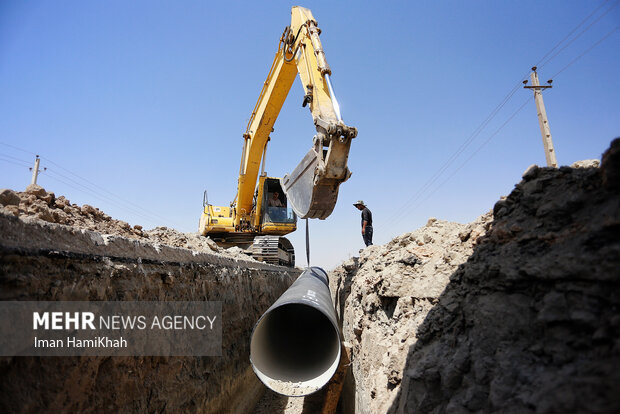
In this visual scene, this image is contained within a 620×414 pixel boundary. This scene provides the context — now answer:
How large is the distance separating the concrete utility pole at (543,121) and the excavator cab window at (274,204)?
773 centimetres

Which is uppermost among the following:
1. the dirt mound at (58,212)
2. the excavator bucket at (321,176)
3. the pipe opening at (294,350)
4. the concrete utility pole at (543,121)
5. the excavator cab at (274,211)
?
the concrete utility pole at (543,121)

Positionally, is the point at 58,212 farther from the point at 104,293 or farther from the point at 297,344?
the point at 297,344

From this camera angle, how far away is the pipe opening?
11.4 feet

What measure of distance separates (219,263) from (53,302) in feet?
9.17

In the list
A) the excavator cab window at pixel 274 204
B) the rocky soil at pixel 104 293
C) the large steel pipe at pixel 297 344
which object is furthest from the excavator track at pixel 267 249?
the rocky soil at pixel 104 293

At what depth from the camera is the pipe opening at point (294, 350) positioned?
3.46 meters

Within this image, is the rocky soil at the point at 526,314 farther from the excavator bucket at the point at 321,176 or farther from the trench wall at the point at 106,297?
the excavator bucket at the point at 321,176

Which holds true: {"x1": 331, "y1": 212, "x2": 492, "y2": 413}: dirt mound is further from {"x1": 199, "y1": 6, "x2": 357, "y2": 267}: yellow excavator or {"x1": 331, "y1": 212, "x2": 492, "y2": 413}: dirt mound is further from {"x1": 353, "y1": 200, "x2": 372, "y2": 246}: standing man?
{"x1": 353, "y1": 200, "x2": 372, "y2": 246}: standing man

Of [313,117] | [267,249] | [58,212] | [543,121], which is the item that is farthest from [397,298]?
[543,121]

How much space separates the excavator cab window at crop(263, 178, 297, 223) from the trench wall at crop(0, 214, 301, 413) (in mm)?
6314

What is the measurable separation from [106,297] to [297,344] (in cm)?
312

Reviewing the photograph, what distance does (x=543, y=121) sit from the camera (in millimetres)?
9469

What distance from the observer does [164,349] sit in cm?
284

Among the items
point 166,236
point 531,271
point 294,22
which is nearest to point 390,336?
point 531,271
